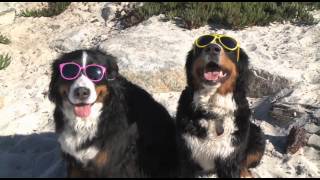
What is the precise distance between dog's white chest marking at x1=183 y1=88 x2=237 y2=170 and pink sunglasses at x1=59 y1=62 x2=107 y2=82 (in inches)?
35.9

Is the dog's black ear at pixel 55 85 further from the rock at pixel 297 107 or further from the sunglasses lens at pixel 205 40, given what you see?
the rock at pixel 297 107

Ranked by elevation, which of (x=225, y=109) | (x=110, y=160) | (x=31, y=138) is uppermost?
(x=225, y=109)

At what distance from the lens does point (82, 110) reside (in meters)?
4.85

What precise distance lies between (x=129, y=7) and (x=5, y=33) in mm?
2176

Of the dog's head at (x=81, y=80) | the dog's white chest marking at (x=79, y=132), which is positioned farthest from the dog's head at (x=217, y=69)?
the dog's white chest marking at (x=79, y=132)

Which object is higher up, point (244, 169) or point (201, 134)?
point (201, 134)

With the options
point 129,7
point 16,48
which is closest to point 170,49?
point 129,7

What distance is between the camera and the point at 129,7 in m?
9.74

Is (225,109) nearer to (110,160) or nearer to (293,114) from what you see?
(110,160)

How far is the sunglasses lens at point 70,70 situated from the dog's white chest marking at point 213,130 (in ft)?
3.62

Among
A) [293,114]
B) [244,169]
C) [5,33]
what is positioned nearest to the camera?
[244,169]

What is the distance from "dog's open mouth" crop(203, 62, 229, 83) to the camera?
4.88 m

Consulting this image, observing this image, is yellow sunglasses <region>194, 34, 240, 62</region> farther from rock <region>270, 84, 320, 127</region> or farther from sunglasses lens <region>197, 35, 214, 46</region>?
rock <region>270, 84, 320, 127</region>

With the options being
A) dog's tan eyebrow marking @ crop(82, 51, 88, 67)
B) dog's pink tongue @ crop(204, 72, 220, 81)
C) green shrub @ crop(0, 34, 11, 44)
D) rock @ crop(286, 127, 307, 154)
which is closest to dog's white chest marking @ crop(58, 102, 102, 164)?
dog's tan eyebrow marking @ crop(82, 51, 88, 67)
